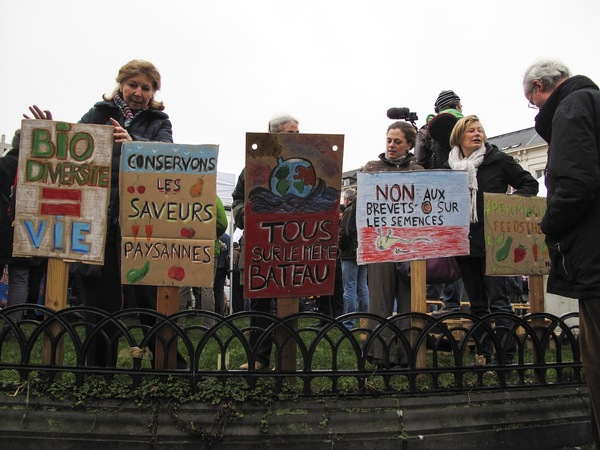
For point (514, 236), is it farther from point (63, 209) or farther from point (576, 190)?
point (63, 209)

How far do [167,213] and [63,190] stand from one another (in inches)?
25.7

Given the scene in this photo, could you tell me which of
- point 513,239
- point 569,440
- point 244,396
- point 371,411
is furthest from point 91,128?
point 569,440

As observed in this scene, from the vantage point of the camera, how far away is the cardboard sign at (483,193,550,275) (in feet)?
12.3

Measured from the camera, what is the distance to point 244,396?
2969mm

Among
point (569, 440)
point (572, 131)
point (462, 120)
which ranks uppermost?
point (462, 120)

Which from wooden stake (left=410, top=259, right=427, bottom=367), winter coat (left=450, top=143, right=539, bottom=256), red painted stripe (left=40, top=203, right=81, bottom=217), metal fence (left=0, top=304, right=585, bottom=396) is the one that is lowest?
metal fence (left=0, top=304, right=585, bottom=396)

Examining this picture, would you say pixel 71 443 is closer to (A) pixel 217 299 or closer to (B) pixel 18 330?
(B) pixel 18 330

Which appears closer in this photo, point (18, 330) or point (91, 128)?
point (18, 330)

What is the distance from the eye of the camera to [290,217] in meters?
3.29

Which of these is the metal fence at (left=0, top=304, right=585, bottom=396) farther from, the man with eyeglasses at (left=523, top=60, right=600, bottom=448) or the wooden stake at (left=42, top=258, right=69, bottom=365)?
the man with eyeglasses at (left=523, top=60, right=600, bottom=448)

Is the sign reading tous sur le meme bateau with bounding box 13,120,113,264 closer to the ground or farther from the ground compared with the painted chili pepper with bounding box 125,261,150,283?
farther from the ground

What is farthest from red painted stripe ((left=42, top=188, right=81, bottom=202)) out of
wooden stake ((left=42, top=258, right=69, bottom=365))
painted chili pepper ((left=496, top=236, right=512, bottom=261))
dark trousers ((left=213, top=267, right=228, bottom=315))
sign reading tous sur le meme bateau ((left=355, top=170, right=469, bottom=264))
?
dark trousers ((left=213, top=267, right=228, bottom=315))

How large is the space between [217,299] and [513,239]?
297 inches

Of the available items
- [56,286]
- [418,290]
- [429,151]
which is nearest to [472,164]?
[429,151]
